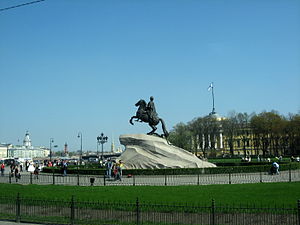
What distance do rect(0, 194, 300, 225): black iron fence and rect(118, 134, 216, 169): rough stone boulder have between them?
60.9ft

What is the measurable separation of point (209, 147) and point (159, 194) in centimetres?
8168

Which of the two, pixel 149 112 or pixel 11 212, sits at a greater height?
pixel 149 112

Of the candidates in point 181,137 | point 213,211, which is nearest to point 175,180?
point 213,211

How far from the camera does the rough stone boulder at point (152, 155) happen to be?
106ft

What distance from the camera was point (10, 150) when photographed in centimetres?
18475

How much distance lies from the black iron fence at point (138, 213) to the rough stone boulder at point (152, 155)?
60.9 feet

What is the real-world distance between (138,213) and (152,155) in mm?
20899

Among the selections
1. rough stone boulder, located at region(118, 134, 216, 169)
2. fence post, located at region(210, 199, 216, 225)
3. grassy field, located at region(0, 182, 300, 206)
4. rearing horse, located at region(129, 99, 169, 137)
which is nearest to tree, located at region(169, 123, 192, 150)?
rearing horse, located at region(129, 99, 169, 137)

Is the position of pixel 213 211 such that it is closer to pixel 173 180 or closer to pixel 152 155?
pixel 173 180

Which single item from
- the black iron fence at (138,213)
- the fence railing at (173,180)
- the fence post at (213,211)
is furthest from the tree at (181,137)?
the fence post at (213,211)

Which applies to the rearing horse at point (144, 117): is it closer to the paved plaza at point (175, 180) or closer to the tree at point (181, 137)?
the paved plaza at point (175, 180)

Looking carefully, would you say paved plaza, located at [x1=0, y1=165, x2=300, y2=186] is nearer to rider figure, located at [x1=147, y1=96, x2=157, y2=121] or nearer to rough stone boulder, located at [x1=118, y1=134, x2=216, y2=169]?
rough stone boulder, located at [x1=118, y1=134, x2=216, y2=169]

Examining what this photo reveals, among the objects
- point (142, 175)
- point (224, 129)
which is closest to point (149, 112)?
point (142, 175)

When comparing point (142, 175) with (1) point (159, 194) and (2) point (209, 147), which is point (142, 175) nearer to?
(1) point (159, 194)
